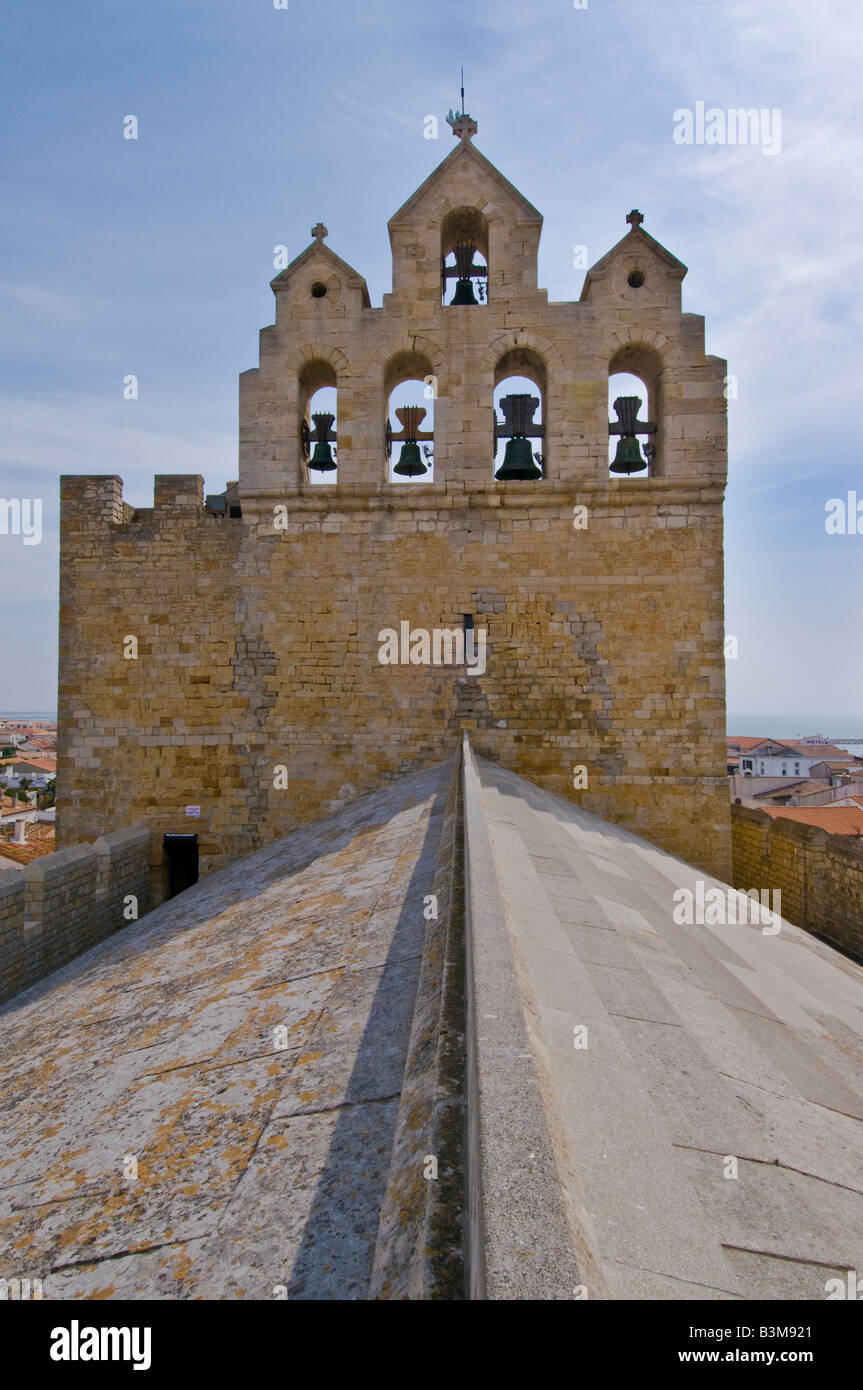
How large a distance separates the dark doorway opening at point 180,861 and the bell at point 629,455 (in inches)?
300

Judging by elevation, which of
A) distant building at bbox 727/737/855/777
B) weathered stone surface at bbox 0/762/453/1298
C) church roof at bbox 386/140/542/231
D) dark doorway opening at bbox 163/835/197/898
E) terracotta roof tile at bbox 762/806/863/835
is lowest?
distant building at bbox 727/737/855/777

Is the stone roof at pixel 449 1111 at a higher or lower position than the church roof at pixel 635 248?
lower

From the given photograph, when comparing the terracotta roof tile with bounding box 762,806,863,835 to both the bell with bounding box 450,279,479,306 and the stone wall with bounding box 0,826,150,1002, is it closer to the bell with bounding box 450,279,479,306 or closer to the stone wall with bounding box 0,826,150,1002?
the bell with bounding box 450,279,479,306

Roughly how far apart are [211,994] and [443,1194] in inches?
92.3

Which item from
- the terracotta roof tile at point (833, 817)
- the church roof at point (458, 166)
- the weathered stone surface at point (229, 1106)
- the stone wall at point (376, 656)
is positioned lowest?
the terracotta roof tile at point (833, 817)

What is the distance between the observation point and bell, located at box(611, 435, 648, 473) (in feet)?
31.7

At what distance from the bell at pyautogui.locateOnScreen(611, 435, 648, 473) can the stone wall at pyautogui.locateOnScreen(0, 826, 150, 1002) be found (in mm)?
8023

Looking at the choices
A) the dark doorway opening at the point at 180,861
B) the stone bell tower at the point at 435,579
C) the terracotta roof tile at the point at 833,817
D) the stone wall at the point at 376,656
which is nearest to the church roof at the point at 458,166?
the stone bell tower at the point at 435,579

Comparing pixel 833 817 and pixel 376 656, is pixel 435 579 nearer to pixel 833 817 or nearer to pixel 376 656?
pixel 376 656

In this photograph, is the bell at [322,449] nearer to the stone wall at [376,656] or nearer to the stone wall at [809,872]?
the stone wall at [376,656]

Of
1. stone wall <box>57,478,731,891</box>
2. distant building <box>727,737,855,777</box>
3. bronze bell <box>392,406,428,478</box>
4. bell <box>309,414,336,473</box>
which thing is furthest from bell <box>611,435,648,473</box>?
distant building <box>727,737,855,777</box>

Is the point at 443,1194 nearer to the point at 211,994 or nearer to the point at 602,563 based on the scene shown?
the point at 211,994

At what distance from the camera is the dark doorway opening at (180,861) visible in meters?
9.67

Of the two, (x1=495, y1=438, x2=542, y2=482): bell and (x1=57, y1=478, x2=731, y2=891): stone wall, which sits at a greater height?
(x1=495, y1=438, x2=542, y2=482): bell
